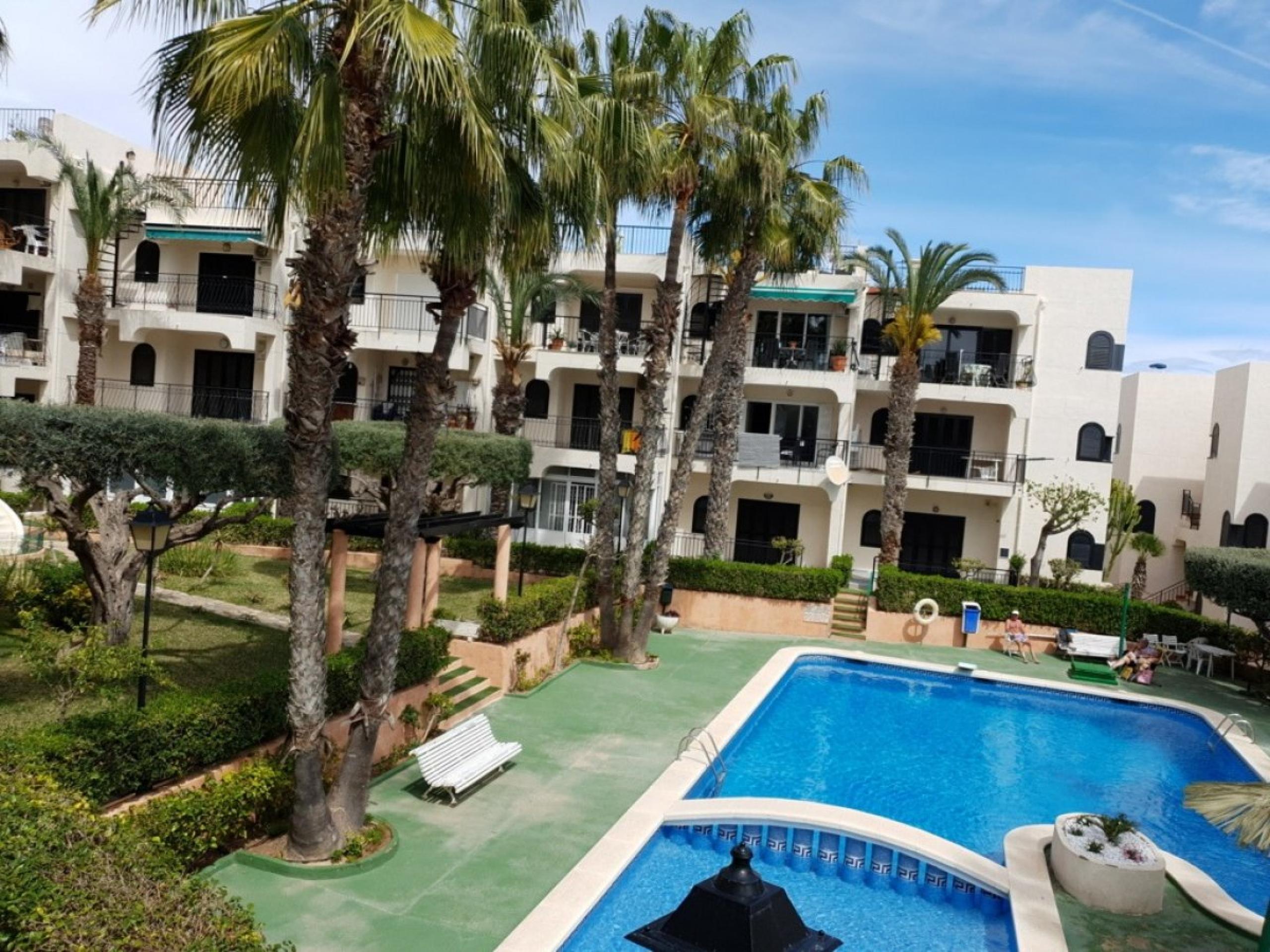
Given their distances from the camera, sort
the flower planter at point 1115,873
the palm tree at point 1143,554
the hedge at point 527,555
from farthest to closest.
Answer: the palm tree at point 1143,554 < the hedge at point 527,555 < the flower planter at point 1115,873

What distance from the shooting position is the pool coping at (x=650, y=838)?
855cm

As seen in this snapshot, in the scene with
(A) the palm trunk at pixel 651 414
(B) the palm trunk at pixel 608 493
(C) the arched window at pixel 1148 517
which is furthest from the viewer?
(C) the arched window at pixel 1148 517

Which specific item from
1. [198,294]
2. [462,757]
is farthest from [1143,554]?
[198,294]

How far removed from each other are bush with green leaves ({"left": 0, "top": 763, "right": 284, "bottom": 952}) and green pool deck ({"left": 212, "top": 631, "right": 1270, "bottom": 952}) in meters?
1.41

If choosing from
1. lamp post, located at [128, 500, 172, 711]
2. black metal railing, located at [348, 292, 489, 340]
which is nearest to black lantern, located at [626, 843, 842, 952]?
lamp post, located at [128, 500, 172, 711]

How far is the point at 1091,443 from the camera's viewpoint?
28.4m

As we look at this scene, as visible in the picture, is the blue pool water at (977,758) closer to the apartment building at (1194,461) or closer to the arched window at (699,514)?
the arched window at (699,514)

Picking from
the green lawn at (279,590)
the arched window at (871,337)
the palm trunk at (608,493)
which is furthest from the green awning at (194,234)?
the arched window at (871,337)

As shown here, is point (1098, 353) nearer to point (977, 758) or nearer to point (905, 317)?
point (905, 317)

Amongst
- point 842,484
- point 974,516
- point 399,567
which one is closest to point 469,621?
point 399,567

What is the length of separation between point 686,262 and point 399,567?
1890 cm

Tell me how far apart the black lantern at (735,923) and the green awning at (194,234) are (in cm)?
2718

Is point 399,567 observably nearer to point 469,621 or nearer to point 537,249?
point 537,249

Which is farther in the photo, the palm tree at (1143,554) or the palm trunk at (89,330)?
the palm tree at (1143,554)
